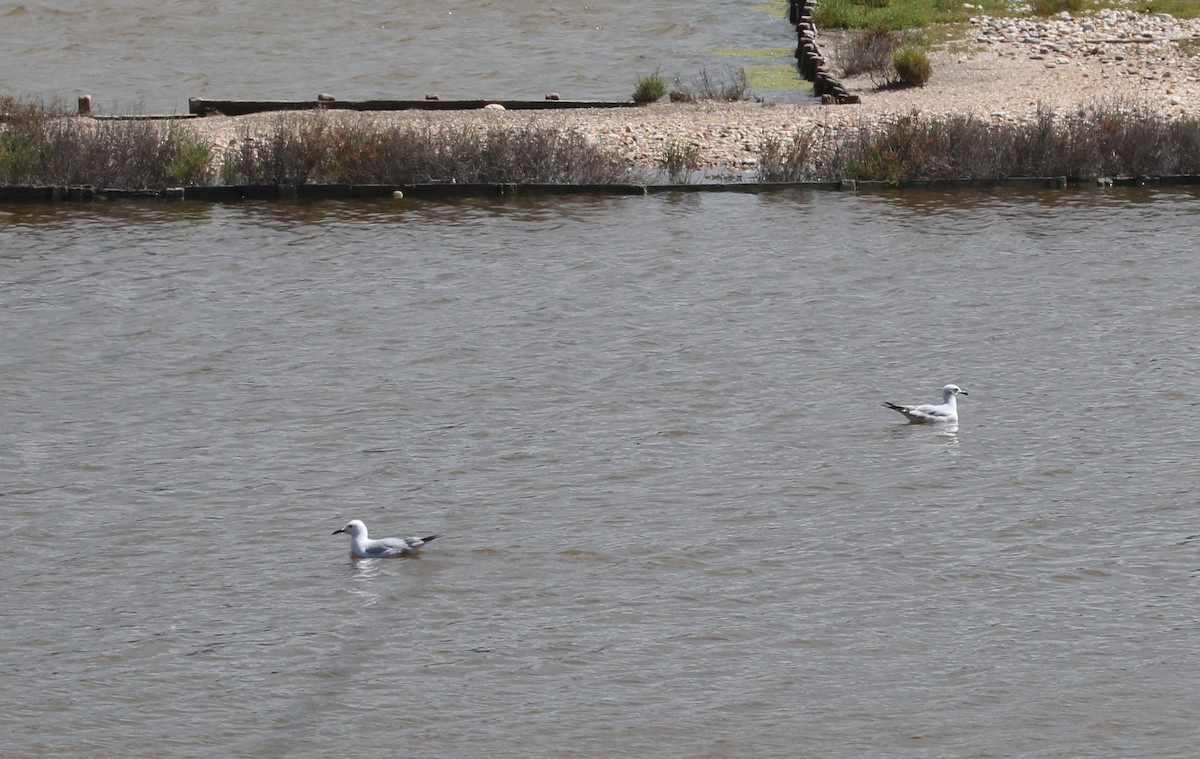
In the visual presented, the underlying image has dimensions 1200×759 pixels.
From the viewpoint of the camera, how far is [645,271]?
72.1ft

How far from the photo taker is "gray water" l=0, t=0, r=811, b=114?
36.0 meters

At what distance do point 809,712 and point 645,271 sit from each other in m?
12.5

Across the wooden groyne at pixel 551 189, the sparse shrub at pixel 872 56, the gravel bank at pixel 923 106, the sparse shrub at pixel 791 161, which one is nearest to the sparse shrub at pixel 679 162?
the wooden groyne at pixel 551 189

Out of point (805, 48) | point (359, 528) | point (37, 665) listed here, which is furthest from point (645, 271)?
point (805, 48)

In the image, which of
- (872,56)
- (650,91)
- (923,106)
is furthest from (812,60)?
(923,106)

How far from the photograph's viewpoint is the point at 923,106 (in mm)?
29094

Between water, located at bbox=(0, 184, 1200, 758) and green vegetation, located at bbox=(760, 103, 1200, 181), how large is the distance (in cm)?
172

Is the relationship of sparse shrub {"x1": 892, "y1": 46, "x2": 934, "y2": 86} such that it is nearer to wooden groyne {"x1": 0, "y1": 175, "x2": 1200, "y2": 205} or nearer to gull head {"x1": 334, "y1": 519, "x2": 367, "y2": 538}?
wooden groyne {"x1": 0, "y1": 175, "x2": 1200, "y2": 205}

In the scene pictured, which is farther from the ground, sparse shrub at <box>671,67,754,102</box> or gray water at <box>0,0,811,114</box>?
gray water at <box>0,0,811,114</box>

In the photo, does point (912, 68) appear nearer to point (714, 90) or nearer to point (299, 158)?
point (714, 90)

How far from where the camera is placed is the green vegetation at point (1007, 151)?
84.4 ft

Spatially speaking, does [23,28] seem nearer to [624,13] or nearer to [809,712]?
[624,13]

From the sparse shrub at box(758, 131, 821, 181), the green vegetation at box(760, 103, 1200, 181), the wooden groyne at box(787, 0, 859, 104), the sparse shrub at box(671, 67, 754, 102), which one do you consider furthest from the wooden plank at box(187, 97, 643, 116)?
the green vegetation at box(760, 103, 1200, 181)

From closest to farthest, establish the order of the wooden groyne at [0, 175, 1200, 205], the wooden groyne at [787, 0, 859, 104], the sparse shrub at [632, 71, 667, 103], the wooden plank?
the wooden groyne at [0, 175, 1200, 205]
the wooden plank
the wooden groyne at [787, 0, 859, 104]
the sparse shrub at [632, 71, 667, 103]
